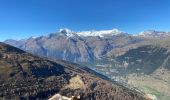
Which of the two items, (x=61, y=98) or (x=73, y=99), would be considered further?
(x=61, y=98)
